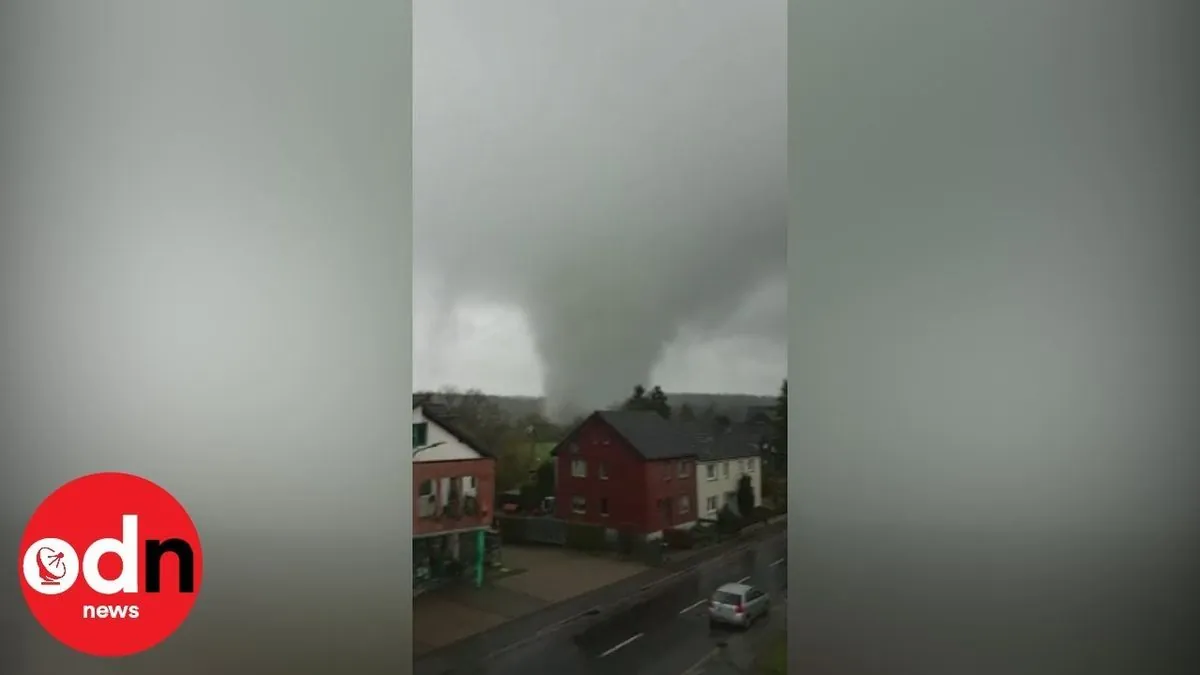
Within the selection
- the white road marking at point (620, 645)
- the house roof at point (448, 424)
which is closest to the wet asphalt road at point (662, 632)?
the white road marking at point (620, 645)

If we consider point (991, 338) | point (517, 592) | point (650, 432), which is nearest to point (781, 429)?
point (650, 432)

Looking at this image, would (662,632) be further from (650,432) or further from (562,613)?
(650,432)

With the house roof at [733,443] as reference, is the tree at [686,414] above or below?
above

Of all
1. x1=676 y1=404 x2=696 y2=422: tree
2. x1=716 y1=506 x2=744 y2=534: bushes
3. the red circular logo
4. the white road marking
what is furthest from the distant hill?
the red circular logo

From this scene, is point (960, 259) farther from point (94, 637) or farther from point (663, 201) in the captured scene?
point (94, 637)

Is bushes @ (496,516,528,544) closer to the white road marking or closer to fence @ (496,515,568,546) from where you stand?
fence @ (496,515,568,546)

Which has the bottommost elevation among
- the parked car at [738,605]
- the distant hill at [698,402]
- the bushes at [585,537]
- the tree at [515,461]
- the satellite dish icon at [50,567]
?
the parked car at [738,605]

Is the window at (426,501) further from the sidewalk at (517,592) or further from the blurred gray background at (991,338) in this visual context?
Answer: the blurred gray background at (991,338)

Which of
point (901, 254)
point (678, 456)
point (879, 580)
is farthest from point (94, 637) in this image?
point (901, 254)
